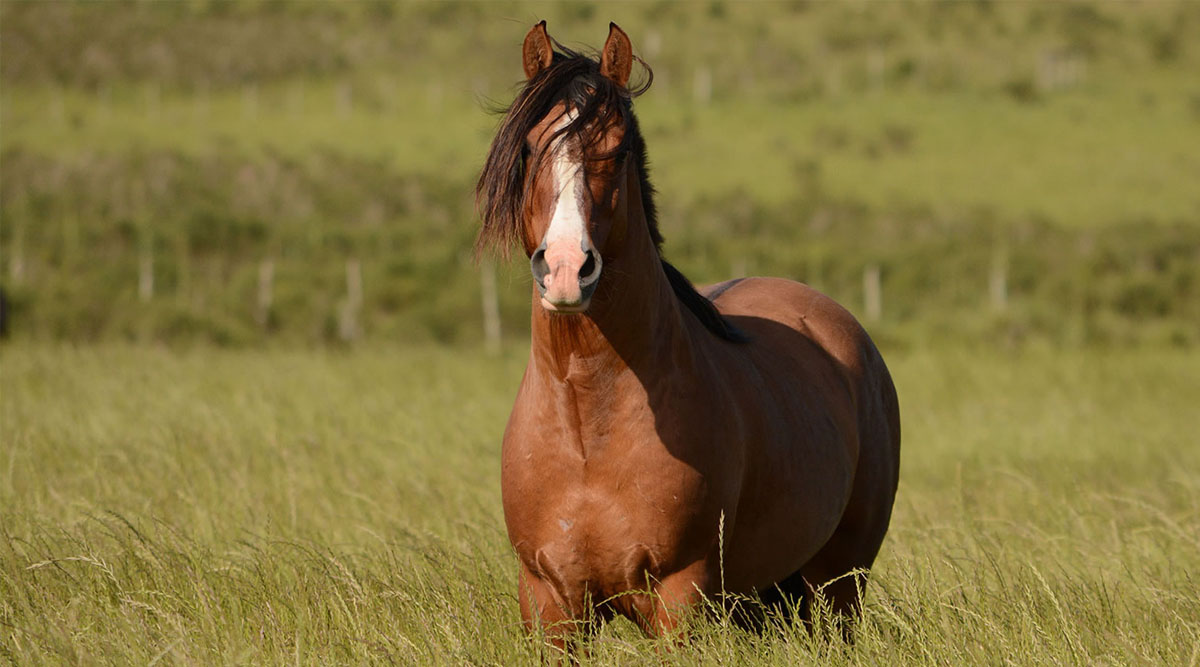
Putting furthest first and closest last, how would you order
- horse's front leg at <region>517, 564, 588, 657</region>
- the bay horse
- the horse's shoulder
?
1. the horse's shoulder
2. horse's front leg at <region>517, 564, 588, 657</region>
3. the bay horse

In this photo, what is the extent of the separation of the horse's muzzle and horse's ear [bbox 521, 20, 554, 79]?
70 cm

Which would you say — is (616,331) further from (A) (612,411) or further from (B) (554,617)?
(B) (554,617)

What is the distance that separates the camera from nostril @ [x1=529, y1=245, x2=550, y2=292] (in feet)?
8.93

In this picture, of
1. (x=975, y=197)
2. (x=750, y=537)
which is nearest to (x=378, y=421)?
(x=750, y=537)

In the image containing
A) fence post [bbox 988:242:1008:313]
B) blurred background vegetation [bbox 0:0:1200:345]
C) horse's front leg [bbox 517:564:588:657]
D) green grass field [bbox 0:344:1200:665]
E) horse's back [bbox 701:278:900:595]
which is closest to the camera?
horse's front leg [bbox 517:564:588:657]

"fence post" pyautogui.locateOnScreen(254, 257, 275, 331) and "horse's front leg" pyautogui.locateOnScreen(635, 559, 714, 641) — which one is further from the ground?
"horse's front leg" pyautogui.locateOnScreen(635, 559, 714, 641)

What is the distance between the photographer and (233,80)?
38.4m

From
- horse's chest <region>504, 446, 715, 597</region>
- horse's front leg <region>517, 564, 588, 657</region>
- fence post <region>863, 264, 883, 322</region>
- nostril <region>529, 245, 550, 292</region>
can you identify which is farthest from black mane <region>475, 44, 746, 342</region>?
fence post <region>863, 264, 883, 322</region>

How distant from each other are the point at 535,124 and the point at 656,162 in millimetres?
27813

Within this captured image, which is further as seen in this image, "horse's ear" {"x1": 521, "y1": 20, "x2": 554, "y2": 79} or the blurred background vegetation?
the blurred background vegetation

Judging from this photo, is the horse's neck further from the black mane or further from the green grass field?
the green grass field

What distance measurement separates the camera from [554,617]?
335 cm

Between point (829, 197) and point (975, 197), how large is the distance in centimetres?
360

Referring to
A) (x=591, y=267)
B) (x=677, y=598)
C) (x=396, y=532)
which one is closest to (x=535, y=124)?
(x=591, y=267)
